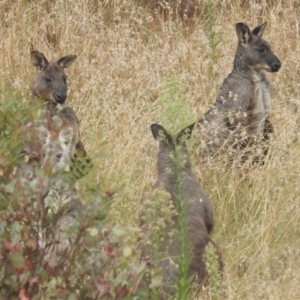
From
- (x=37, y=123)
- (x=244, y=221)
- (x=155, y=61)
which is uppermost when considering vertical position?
(x=37, y=123)

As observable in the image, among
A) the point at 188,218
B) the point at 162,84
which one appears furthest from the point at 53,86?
the point at 188,218

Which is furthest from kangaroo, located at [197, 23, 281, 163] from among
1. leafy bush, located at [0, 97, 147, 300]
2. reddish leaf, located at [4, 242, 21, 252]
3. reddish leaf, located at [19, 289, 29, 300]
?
reddish leaf, located at [4, 242, 21, 252]

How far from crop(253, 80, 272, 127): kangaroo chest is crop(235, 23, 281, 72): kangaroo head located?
0.58 feet

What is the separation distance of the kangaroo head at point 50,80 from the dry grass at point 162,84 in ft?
1.33

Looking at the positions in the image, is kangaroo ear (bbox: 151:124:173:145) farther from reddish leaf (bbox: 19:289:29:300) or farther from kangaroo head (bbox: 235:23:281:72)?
reddish leaf (bbox: 19:289:29:300)

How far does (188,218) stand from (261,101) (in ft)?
10.1

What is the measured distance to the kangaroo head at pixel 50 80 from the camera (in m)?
7.81

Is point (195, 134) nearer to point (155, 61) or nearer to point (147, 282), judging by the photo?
point (155, 61)

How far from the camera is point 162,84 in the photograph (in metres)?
8.27

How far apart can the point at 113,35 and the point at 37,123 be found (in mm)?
5392

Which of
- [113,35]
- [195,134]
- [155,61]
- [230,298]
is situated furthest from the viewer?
[113,35]

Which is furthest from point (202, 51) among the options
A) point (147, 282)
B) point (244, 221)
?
point (147, 282)

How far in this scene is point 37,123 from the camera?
15.4ft

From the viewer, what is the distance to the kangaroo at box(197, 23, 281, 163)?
8570mm
